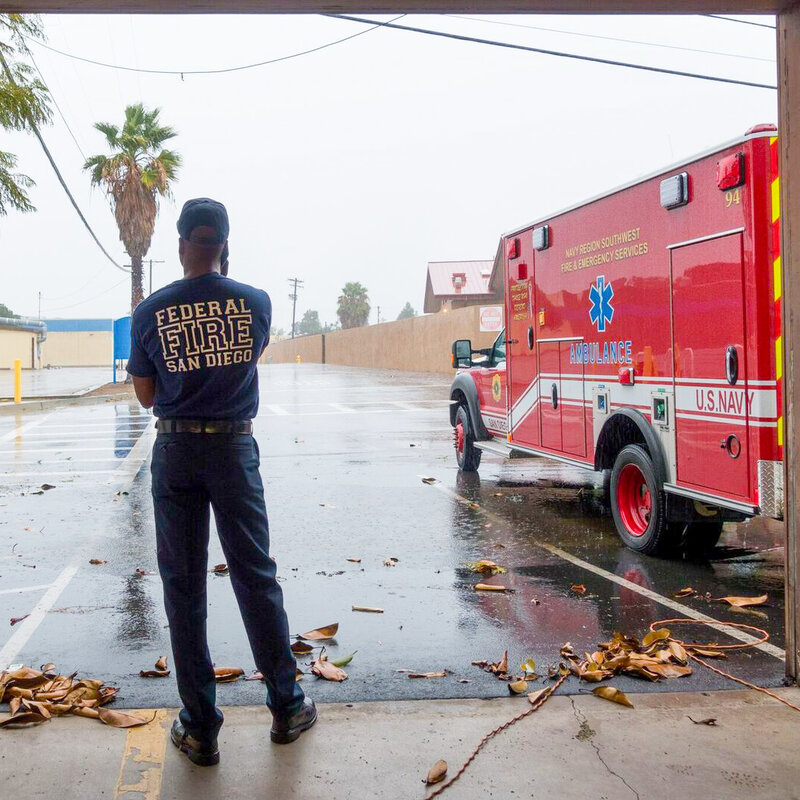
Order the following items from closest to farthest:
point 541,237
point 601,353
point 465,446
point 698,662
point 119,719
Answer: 1. point 119,719
2. point 698,662
3. point 601,353
4. point 541,237
5. point 465,446

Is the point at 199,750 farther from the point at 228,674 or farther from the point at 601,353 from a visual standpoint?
the point at 601,353

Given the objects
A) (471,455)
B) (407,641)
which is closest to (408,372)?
(471,455)

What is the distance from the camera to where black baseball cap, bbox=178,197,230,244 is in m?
3.79

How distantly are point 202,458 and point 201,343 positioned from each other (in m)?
0.44

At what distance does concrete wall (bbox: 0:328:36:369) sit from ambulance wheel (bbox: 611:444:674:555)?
214 feet

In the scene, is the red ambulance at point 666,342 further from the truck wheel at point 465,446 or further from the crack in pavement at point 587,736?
the crack in pavement at point 587,736

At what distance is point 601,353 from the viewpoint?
8.01 m

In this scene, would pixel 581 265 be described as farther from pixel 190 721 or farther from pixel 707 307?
pixel 190 721

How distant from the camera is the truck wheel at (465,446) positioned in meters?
12.2

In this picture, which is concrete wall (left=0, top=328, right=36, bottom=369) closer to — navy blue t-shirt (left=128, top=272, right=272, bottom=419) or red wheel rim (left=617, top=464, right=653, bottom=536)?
red wheel rim (left=617, top=464, right=653, bottom=536)

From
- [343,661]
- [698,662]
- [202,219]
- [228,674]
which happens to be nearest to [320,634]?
[343,661]

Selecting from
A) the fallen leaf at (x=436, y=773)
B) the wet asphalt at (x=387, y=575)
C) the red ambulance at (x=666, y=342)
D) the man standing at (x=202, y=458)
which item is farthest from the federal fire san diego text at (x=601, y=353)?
the fallen leaf at (x=436, y=773)

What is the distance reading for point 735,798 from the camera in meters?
3.38

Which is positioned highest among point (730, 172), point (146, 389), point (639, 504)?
point (730, 172)
